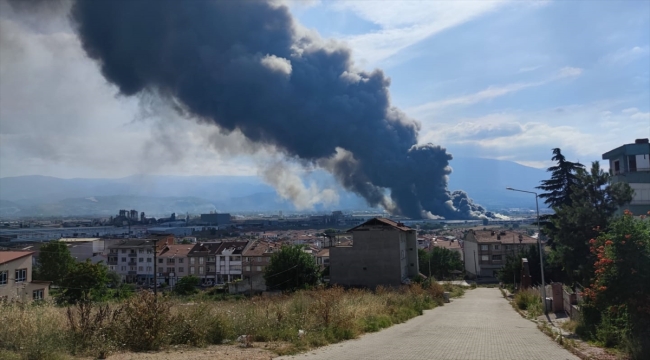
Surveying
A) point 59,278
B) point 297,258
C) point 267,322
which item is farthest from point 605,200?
point 59,278

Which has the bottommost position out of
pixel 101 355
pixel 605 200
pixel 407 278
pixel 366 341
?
pixel 407 278

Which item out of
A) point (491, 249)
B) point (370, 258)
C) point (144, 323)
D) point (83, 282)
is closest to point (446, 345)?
point (144, 323)

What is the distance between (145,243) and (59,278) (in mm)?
22881

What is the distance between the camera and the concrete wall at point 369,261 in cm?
4494

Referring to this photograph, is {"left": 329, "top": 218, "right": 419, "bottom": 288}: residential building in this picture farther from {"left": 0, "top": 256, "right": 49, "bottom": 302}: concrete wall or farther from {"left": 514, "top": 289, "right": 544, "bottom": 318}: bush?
{"left": 0, "top": 256, "right": 49, "bottom": 302}: concrete wall

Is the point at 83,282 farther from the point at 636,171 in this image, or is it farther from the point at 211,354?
the point at 636,171

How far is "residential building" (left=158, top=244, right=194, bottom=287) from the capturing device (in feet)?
221

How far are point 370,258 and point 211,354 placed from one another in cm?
3579

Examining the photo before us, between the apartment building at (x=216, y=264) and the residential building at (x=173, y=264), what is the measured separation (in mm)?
903

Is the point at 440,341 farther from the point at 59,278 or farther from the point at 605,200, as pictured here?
the point at 59,278

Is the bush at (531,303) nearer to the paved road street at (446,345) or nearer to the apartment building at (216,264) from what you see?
the paved road street at (446,345)

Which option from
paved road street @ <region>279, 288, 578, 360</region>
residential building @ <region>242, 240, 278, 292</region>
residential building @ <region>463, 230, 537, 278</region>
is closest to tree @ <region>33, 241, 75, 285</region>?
residential building @ <region>242, 240, 278, 292</region>

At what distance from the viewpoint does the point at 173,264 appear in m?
68.1

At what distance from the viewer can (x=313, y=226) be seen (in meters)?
162
